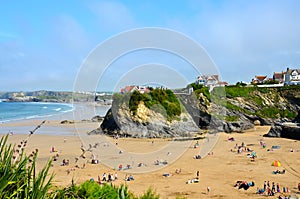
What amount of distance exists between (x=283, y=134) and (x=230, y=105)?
16688 millimetres

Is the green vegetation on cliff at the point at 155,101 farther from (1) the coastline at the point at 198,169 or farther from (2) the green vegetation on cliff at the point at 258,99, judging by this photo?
(1) the coastline at the point at 198,169

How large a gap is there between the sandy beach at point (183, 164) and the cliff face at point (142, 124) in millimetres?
2815

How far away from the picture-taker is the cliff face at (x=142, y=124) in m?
43.3

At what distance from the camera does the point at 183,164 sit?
88.7 feet

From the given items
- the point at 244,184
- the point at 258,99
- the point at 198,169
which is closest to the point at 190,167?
the point at 198,169

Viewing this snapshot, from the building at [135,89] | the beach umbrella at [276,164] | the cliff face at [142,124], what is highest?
the building at [135,89]

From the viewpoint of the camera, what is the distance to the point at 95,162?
89.3 ft

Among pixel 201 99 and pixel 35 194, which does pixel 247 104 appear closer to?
pixel 201 99

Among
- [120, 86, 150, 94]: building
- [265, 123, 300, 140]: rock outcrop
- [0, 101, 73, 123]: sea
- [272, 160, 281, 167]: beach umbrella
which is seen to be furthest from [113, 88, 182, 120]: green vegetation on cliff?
[0, 101, 73, 123]: sea

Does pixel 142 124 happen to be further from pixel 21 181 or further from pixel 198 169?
pixel 21 181

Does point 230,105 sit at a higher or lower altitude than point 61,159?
higher

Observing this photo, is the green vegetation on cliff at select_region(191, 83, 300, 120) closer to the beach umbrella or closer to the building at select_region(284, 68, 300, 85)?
the building at select_region(284, 68, 300, 85)

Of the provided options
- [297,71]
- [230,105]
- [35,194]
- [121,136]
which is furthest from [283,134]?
[297,71]

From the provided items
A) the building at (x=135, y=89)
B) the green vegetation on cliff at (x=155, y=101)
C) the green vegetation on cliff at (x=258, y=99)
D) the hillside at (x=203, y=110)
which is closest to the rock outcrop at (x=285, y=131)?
the hillside at (x=203, y=110)
